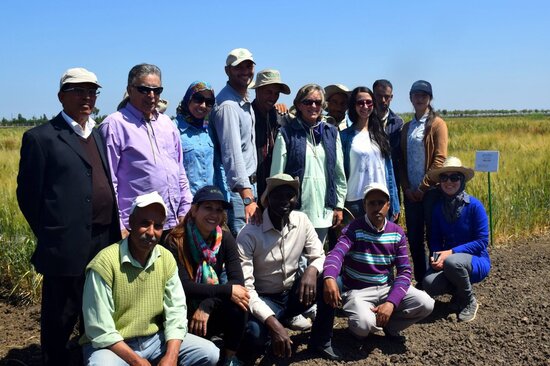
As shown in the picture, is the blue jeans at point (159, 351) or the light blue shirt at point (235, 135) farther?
the light blue shirt at point (235, 135)

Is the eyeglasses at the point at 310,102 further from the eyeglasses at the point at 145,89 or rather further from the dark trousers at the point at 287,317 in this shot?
the dark trousers at the point at 287,317

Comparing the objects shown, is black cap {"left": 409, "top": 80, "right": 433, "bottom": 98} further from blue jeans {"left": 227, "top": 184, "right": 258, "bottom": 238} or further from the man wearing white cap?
the man wearing white cap

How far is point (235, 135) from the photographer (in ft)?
15.3

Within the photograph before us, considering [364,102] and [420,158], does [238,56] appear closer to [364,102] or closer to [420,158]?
[364,102]

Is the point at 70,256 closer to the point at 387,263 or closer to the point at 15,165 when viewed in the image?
the point at 387,263

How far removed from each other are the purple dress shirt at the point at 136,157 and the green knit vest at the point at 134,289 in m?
0.55

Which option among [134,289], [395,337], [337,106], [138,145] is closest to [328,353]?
[395,337]

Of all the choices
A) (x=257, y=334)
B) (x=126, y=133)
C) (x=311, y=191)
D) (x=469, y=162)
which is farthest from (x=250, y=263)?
(x=469, y=162)

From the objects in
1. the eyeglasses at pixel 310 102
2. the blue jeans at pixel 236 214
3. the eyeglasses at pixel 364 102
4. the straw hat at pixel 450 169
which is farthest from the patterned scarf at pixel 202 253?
the straw hat at pixel 450 169

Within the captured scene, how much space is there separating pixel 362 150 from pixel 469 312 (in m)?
1.65

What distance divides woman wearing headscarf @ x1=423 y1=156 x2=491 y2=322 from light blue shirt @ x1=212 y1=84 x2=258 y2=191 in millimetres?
1674

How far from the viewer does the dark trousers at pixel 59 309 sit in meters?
3.71

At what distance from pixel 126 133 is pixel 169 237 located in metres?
0.76

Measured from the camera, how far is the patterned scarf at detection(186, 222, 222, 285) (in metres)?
4.02
